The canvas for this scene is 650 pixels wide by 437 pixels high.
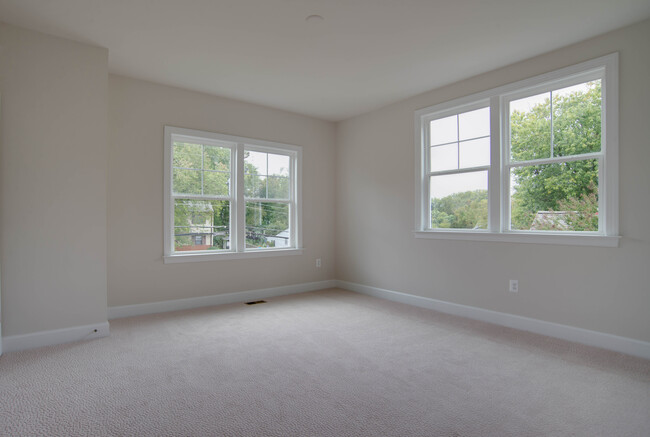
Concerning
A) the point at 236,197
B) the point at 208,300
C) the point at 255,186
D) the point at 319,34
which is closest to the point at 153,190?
the point at 236,197

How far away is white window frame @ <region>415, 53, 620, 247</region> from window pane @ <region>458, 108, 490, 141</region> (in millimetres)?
72

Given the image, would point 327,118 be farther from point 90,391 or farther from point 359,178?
point 90,391

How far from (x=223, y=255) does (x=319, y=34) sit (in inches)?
112

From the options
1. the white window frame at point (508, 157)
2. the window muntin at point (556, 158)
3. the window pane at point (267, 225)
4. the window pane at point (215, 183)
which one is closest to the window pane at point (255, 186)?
the window pane at point (267, 225)

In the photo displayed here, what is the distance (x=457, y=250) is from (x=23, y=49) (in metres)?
4.54

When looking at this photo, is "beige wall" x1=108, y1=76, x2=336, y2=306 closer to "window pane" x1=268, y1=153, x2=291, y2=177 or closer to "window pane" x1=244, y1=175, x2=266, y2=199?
"window pane" x1=268, y1=153, x2=291, y2=177

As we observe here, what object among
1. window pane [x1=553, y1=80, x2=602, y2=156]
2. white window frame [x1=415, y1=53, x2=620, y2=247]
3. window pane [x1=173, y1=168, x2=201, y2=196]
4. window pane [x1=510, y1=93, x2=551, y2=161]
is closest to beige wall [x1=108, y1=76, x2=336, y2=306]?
window pane [x1=173, y1=168, x2=201, y2=196]

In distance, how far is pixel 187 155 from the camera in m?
4.33

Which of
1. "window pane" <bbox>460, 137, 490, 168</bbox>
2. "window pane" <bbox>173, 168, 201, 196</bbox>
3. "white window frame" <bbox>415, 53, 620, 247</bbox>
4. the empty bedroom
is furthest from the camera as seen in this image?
"window pane" <bbox>173, 168, 201, 196</bbox>

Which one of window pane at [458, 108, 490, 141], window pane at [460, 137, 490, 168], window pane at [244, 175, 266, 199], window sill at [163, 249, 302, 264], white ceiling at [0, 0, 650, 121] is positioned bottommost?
window sill at [163, 249, 302, 264]

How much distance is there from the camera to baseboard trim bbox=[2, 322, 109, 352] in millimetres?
2885

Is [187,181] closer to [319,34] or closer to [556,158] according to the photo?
[319,34]

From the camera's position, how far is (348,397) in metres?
2.17

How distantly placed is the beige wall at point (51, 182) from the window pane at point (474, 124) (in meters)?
3.73
